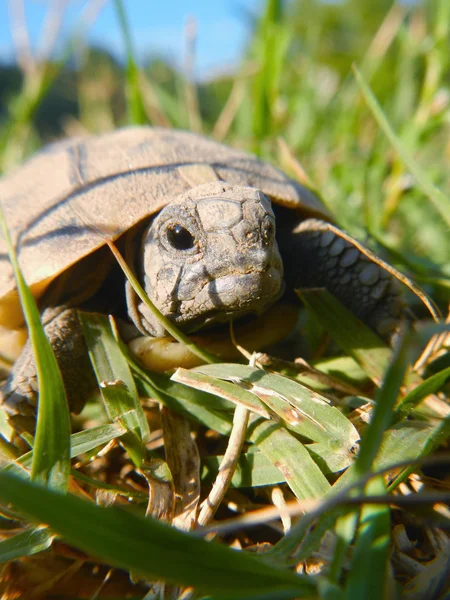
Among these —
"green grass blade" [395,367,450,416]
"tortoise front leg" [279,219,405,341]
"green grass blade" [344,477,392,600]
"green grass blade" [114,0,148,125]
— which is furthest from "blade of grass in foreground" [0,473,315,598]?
"green grass blade" [114,0,148,125]

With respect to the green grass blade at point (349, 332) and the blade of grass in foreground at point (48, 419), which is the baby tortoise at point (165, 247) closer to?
the green grass blade at point (349, 332)

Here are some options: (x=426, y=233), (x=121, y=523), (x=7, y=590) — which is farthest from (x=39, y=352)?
(x=426, y=233)

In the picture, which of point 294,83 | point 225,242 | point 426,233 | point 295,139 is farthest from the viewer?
point 294,83

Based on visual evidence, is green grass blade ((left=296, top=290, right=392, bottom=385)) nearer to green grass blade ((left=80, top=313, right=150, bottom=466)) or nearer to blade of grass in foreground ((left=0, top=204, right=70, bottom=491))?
green grass blade ((left=80, top=313, right=150, bottom=466))

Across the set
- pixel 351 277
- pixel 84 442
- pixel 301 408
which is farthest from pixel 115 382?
pixel 351 277

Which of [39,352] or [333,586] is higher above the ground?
[39,352]

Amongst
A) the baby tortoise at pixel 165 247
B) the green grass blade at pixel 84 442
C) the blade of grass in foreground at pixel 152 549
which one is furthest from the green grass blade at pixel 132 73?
the blade of grass in foreground at pixel 152 549

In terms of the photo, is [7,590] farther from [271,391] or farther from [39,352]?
[271,391]
